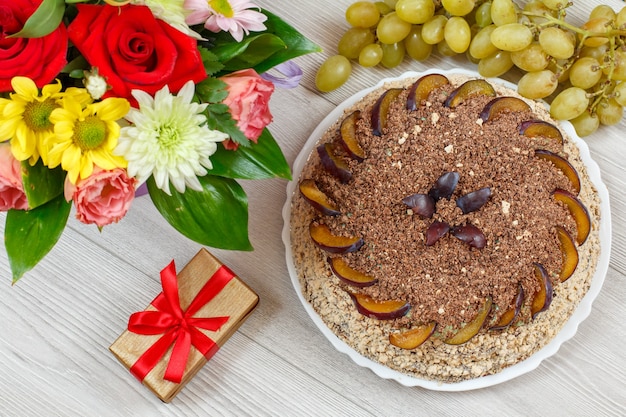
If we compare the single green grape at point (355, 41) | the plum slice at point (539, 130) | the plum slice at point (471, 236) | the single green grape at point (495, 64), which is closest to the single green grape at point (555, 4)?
the single green grape at point (495, 64)

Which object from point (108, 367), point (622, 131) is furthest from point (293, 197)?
point (622, 131)

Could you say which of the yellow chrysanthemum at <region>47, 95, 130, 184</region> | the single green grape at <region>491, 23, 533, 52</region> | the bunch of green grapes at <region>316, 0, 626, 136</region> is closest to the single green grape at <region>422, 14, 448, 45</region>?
the bunch of green grapes at <region>316, 0, 626, 136</region>

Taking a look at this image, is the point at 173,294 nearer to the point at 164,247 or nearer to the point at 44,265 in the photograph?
the point at 164,247

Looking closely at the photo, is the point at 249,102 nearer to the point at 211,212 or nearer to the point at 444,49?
the point at 211,212

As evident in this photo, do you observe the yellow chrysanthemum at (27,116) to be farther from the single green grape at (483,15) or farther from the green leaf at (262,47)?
the single green grape at (483,15)

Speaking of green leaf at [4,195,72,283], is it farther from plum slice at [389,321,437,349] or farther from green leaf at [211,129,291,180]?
plum slice at [389,321,437,349]

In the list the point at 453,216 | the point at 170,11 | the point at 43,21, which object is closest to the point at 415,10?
the point at 453,216

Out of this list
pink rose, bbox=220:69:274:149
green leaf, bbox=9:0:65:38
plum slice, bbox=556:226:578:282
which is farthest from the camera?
plum slice, bbox=556:226:578:282
